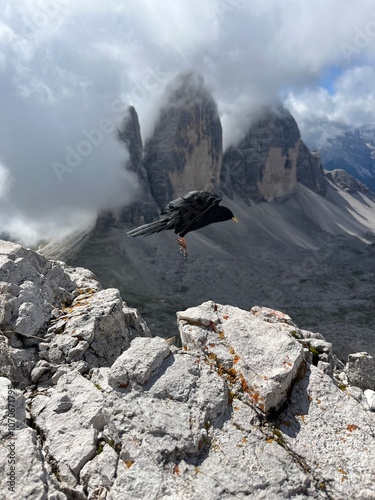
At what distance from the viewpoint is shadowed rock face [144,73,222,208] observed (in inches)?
5945

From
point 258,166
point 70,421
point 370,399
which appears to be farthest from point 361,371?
point 258,166

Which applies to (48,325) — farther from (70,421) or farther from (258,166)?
(258,166)

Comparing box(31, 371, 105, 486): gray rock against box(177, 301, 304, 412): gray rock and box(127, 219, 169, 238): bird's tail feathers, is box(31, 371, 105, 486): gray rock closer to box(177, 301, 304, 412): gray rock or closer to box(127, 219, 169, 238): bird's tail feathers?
box(177, 301, 304, 412): gray rock

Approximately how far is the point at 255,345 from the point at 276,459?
300cm

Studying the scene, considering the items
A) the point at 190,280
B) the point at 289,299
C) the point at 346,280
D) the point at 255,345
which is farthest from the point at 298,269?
the point at 255,345

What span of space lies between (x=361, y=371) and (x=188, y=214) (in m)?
8.28

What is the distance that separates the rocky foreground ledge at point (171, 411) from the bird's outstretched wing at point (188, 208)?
2.92m

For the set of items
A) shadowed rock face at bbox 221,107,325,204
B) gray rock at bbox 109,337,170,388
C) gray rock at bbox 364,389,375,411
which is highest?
shadowed rock face at bbox 221,107,325,204

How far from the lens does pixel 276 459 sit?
789 centimetres

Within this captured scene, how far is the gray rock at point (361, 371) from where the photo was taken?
13523 mm

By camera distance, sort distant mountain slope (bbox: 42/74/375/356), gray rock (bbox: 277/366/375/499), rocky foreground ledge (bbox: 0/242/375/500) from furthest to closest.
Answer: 1. distant mountain slope (bbox: 42/74/375/356)
2. gray rock (bbox: 277/366/375/499)
3. rocky foreground ledge (bbox: 0/242/375/500)

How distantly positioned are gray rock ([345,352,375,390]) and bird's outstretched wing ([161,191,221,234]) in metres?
7.71

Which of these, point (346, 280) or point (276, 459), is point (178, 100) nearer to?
point (346, 280)

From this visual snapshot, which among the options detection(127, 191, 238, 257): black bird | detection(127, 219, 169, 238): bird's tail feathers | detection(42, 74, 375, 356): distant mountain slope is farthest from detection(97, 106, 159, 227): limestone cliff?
detection(127, 219, 169, 238): bird's tail feathers
